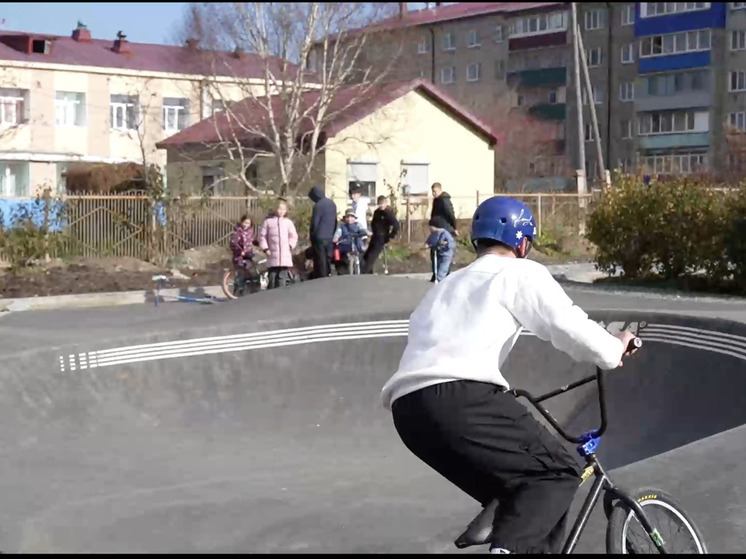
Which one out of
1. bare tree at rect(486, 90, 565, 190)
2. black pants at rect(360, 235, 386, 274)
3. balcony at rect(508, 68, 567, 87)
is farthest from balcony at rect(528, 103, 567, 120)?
black pants at rect(360, 235, 386, 274)

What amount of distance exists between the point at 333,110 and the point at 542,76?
125 ft

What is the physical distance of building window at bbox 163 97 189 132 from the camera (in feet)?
174

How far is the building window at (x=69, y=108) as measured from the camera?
173ft

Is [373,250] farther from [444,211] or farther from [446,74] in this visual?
[446,74]

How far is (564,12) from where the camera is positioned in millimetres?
72375

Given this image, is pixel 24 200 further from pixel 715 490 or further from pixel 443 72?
pixel 443 72

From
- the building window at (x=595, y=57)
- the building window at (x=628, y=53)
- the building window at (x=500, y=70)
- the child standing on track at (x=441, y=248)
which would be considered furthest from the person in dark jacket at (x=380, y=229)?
the building window at (x=500, y=70)

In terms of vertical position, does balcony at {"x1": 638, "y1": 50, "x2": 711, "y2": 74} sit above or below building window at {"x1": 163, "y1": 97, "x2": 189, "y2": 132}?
above

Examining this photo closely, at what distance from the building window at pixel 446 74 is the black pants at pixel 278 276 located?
217 feet

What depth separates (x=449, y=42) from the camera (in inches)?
3221

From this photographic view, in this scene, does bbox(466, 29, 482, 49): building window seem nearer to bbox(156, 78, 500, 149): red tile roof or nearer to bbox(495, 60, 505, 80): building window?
bbox(495, 60, 505, 80): building window

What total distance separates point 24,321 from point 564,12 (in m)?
61.6

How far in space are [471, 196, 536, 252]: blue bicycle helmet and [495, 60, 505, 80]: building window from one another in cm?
7540

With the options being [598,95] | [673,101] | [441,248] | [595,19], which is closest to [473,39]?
[595,19]
